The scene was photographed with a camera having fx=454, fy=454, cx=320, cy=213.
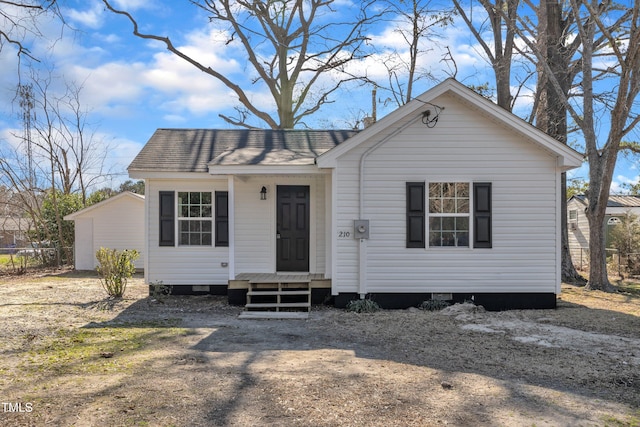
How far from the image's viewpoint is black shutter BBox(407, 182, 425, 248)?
8.64m

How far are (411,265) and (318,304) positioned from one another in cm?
201

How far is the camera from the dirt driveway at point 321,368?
3701mm

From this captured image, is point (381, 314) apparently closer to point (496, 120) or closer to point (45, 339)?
point (496, 120)

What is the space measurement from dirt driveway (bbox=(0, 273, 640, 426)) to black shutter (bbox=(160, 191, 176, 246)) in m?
1.93

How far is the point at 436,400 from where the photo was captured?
4.03 metres

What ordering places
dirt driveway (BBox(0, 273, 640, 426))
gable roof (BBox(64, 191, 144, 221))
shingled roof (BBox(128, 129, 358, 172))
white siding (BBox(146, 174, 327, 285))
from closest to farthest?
dirt driveway (BBox(0, 273, 640, 426))
shingled roof (BBox(128, 129, 358, 172))
white siding (BBox(146, 174, 327, 285))
gable roof (BBox(64, 191, 144, 221))

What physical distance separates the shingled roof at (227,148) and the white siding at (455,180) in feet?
5.19

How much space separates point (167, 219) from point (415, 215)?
5.39 meters

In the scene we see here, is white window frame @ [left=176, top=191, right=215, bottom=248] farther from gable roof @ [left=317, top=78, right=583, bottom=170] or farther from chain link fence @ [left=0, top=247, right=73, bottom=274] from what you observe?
chain link fence @ [left=0, top=247, right=73, bottom=274]

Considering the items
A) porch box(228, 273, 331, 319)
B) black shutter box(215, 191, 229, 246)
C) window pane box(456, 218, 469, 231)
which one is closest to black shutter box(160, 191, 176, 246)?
black shutter box(215, 191, 229, 246)

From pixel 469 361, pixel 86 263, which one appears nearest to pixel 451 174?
pixel 469 361

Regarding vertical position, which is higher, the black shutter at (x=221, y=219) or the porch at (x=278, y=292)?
the black shutter at (x=221, y=219)

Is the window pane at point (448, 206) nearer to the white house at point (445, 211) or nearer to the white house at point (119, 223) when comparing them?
the white house at point (445, 211)

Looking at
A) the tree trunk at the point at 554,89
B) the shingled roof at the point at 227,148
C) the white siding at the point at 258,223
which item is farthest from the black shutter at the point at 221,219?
the tree trunk at the point at 554,89
